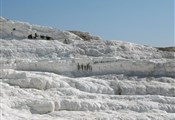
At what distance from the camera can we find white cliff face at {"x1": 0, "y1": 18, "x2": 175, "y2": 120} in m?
11.8

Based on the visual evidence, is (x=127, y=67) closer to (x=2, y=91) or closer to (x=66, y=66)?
(x=66, y=66)

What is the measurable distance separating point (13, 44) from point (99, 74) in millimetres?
6000

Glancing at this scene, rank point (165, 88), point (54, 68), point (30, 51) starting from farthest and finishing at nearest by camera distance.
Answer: point (30, 51) → point (54, 68) → point (165, 88)

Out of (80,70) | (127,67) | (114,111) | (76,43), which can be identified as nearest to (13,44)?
(76,43)

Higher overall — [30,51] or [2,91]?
[30,51]

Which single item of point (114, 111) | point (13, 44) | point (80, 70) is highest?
point (13, 44)

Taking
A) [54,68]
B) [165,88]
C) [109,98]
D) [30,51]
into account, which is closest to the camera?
[109,98]

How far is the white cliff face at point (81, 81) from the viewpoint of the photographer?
11.8 m

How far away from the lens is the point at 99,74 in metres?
17.8

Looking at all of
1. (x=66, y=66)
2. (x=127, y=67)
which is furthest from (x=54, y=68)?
(x=127, y=67)

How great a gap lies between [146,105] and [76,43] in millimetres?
10210

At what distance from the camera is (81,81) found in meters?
15.4

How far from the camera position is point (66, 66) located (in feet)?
57.9

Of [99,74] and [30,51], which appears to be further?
[30,51]
